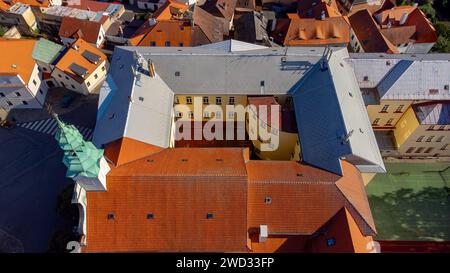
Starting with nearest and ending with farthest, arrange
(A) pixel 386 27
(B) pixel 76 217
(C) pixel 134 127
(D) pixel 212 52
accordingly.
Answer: (C) pixel 134 127 → (B) pixel 76 217 → (D) pixel 212 52 → (A) pixel 386 27

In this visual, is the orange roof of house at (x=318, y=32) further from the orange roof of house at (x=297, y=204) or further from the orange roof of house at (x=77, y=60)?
the orange roof of house at (x=297, y=204)

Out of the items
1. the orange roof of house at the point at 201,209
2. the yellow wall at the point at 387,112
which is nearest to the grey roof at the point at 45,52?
the orange roof of house at the point at 201,209

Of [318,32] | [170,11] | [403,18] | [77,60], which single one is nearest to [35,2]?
[77,60]

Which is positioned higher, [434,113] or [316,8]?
[316,8]

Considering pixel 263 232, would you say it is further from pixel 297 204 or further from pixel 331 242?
pixel 331 242

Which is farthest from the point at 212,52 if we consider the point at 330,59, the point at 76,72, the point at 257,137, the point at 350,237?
the point at 350,237
